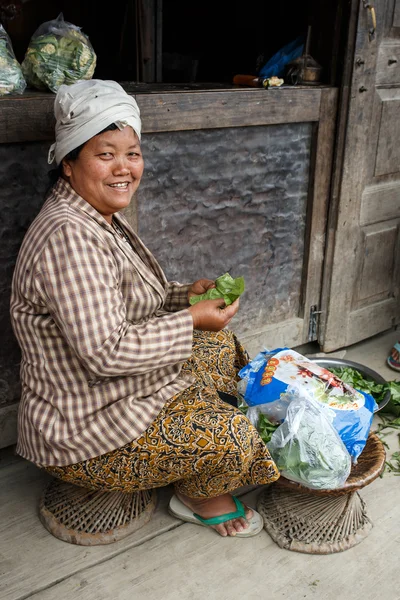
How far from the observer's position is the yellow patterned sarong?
208 centimetres

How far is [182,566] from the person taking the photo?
2.24 m

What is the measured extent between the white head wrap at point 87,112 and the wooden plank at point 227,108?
582 mm

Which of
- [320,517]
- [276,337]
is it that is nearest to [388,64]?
[276,337]

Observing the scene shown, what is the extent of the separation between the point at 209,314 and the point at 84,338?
0.47 metres

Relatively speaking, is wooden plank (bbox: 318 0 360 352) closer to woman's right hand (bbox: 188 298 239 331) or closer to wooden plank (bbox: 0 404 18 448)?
woman's right hand (bbox: 188 298 239 331)

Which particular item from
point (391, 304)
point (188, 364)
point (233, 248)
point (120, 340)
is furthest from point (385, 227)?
point (120, 340)

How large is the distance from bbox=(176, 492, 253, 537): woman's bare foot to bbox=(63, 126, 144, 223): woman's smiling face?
1172 millimetres

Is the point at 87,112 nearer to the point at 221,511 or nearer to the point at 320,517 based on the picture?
the point at 221,511

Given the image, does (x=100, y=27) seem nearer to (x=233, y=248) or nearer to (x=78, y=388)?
(x=233, y=248)

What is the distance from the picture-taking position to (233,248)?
10.7 feet

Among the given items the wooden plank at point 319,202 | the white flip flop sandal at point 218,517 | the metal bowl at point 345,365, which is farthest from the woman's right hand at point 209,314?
the wooden plank at point 319,202

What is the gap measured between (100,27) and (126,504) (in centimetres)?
343

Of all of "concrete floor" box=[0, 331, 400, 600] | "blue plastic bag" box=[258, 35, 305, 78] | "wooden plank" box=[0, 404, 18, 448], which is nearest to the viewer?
"concrete floor" box=[0, 331, 400, 600]

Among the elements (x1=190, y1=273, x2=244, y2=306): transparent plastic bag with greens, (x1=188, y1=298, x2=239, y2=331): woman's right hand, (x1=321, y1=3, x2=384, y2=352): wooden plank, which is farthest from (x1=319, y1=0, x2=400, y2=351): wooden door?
(x1=188, y1=298, x2=239, y2=331): woman's right hand
